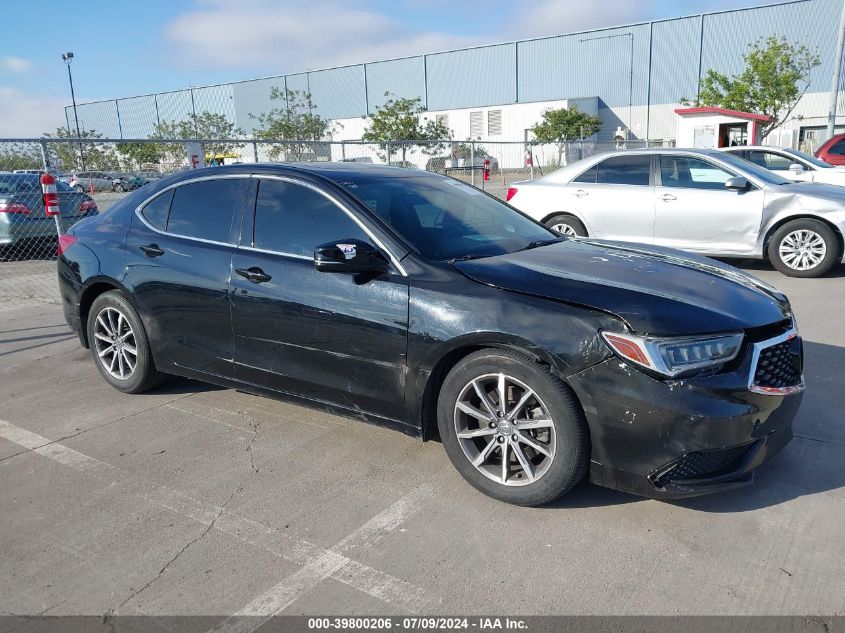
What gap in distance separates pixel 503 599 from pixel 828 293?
266 inches

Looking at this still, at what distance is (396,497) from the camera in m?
3.54

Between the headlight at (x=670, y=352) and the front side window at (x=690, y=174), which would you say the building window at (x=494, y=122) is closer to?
the front side window at (x=690, y=174)

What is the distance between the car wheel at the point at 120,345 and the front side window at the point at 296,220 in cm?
134

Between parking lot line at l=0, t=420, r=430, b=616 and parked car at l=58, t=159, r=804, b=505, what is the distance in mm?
575

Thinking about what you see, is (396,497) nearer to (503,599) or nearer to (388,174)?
(503,599)

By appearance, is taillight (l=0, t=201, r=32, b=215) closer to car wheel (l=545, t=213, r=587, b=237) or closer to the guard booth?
car wheel (l=545, t=213, r=587, b=237)

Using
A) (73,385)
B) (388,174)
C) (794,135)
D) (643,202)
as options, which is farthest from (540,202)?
(794,135)

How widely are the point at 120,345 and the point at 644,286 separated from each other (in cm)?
369

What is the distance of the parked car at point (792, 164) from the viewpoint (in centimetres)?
1166

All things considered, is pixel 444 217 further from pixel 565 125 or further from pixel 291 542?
pixel 565 125

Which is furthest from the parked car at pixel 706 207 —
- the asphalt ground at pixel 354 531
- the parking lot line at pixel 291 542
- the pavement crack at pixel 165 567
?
the pavement crack at pixel 165 567

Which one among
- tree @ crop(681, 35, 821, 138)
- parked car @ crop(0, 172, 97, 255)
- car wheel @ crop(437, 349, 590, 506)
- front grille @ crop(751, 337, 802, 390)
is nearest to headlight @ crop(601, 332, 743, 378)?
front grille @ crop(751, 337, 802, 390)

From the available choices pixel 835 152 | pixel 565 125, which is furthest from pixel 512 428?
pixel 565 125

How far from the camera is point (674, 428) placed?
2961mm
